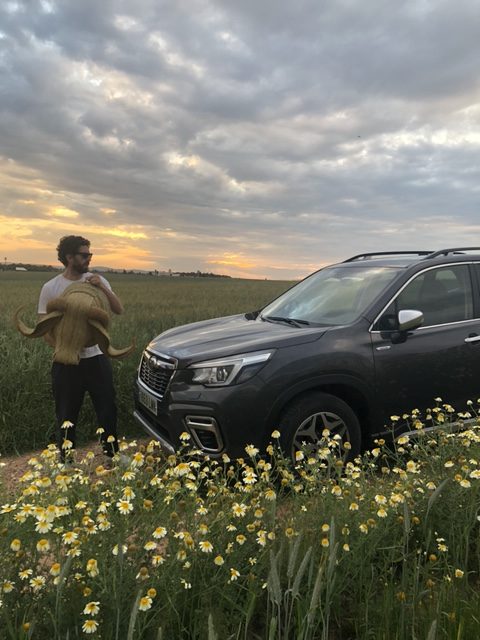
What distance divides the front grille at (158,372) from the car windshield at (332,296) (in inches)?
49.2

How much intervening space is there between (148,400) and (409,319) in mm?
2371

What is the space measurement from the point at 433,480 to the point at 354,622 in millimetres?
985

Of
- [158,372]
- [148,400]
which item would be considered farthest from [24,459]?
[158,372]

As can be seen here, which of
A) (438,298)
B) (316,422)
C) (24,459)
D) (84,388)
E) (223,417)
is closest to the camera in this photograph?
(223,417)

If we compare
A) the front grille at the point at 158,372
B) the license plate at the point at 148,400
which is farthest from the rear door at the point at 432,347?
the license plate at the point at 148,400

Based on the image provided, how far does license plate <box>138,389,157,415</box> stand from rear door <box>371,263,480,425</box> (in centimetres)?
191

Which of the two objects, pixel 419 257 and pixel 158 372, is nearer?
pixel 158 372

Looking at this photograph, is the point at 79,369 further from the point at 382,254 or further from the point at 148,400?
the point at 382,254

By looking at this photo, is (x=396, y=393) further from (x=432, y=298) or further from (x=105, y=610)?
(x=105, y=610)

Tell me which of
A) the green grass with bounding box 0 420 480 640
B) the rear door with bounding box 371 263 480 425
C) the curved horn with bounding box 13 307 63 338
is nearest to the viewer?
the green grass with bounding box 0 420 480 640

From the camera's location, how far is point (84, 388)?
14.9ft

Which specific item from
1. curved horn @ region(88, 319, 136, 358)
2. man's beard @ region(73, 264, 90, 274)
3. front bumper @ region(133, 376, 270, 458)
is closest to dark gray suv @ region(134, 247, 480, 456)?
front bumper @ region(133, 376, 270, 458)

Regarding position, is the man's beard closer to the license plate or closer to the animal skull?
the animal skull

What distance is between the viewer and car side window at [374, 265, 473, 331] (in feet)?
14.2
